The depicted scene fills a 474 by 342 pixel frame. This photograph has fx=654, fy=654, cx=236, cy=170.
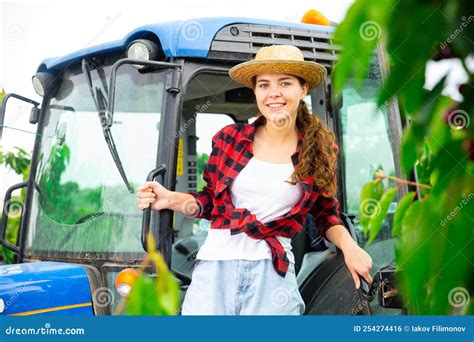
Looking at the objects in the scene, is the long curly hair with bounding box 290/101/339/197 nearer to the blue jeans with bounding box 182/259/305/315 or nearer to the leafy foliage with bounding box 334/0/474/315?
the blue jeans with bounding box 182/259/305/315

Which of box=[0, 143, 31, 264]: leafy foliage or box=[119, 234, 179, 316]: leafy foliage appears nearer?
box=[119, 234, 179, 316]: leafy foliage

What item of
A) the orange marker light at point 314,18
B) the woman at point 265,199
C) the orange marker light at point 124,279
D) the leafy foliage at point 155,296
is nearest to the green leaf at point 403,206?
the leafy foliage at point 155,296

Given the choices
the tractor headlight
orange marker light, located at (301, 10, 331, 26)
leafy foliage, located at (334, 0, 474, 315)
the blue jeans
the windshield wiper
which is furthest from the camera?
the tractor headlight

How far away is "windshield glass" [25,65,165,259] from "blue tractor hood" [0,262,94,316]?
0.15 meters

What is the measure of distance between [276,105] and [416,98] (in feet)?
4.20

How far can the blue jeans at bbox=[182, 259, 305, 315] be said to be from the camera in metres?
1.84

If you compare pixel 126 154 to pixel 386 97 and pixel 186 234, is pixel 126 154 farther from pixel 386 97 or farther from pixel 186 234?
pixel 386 97

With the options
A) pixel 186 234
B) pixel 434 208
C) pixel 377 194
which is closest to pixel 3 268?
pixel 186 234

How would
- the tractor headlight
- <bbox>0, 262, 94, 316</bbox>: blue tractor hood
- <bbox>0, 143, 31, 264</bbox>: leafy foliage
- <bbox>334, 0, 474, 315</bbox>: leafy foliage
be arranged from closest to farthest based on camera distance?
<bbox>334, 0, 474, 315</bbox>: leafy foliage < <bbox>0, 262, 94, 316</bbox>: blue tractor hood < the tractor headlight < <bbox>0, 143, 31, 264</bbox>: leafy foliage

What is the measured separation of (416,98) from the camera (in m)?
0.64

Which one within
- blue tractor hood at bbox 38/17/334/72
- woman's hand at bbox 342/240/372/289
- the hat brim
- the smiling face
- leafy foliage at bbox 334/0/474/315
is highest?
blue tractor hood at bbox 38/17/334/72

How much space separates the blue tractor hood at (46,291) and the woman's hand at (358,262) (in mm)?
906

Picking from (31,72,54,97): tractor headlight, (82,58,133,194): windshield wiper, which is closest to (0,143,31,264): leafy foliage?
(31,72,54,97): tractor headlight

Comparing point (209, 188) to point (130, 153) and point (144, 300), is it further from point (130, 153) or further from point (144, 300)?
point (144, 300)
